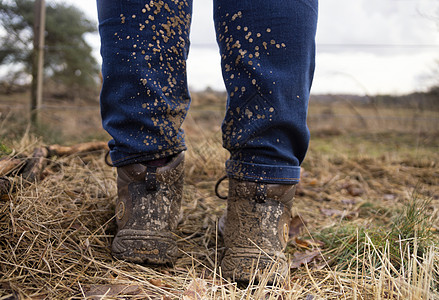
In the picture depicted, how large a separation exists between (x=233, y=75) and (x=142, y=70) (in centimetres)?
25

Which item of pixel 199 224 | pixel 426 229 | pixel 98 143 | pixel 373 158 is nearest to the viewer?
pixel 426 229

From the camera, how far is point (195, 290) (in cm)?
71

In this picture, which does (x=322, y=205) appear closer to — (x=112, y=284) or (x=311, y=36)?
(x=311, y=36)

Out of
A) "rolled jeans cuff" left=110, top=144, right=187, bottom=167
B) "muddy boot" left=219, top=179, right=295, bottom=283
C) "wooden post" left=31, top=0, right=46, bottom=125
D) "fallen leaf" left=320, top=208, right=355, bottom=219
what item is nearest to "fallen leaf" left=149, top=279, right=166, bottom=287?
"muddy boot" left=219, top=179, right=295, bottom=283

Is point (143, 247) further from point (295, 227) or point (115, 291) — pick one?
point (295, 227)

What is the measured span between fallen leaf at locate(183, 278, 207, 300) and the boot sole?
17 cm

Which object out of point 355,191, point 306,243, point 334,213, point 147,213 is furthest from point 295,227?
point 355,191

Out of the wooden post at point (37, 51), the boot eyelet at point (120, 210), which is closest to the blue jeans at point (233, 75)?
the boot eyelet at point (120, 210)

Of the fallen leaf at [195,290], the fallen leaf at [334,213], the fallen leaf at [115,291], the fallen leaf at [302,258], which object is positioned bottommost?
the fallen leaf at [334,213]

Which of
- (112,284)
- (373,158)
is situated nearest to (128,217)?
(112,284)

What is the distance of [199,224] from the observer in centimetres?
128

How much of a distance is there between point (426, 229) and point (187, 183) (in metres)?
1.09

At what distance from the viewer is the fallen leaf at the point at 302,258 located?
3.32ft

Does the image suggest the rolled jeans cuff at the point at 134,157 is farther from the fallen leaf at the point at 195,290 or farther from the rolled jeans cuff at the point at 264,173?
the fallen leaf at the point at 195,290
